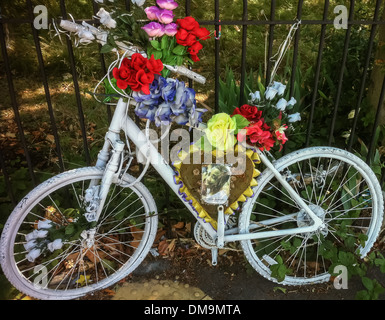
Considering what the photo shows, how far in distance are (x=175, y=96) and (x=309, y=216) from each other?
1092 mm

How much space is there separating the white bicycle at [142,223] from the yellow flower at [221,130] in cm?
30

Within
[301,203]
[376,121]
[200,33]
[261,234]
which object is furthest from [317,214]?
[200,33]

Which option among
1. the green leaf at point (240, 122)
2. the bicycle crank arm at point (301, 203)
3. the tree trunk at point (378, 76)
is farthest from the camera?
the tree trunk at point (378, 76)

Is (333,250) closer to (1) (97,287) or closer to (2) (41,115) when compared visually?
(1) (97,287)

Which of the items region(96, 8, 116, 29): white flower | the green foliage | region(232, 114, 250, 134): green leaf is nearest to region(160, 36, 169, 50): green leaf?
region(96, 8, 116, 29): white flower

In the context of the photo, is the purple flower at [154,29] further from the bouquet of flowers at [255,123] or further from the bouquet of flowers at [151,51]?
the bouquet of flowers at [255,123]

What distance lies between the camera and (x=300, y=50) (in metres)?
4.38

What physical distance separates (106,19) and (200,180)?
882 millimetres

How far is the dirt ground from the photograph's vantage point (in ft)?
7.22

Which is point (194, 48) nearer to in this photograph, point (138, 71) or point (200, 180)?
point (138, 71)

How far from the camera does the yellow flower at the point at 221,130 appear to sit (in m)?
1.63

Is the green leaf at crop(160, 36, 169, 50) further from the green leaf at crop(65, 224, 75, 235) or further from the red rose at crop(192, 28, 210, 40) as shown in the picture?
the green leaf at crop(65, 224, 75, 235)

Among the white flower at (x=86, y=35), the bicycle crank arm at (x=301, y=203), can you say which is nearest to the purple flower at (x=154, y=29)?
the white flower at (x=86, y=35)

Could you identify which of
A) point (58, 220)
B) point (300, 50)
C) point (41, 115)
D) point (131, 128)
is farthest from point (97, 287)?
point (300, 50)
